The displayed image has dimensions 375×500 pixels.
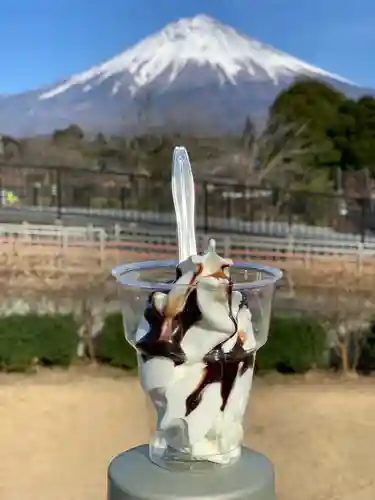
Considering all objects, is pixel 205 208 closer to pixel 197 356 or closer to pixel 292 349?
pixel 292 349

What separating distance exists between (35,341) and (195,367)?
85.6 inches

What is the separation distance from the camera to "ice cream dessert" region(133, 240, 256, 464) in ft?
1.94

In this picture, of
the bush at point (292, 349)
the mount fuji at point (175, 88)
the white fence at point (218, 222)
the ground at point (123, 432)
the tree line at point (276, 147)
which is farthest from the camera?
the mount fuji at point (175, 88)

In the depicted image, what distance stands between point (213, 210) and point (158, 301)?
3.00 m

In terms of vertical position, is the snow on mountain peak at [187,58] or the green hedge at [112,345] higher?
the snow on mountain peak at [187,58]

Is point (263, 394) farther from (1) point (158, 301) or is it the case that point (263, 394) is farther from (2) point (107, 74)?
(2) point (107, 74)

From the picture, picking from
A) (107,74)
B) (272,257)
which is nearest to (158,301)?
(272,257)

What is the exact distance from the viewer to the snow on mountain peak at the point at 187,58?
5.03m

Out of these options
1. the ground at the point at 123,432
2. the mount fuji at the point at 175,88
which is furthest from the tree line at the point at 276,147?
the ground at the point at 123,432

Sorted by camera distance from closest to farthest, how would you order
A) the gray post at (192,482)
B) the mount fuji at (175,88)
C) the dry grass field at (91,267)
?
the gray post at (192,482) < the dry grass field at (91,267) < the mount fuji at (175,88)

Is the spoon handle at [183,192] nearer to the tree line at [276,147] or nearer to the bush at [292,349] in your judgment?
the bush at [292,349]

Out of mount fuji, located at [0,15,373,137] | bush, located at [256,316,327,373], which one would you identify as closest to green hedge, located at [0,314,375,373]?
bush, located at [256,316,327,373]

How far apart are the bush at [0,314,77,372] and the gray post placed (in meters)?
2.11

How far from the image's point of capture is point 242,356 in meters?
0.61
